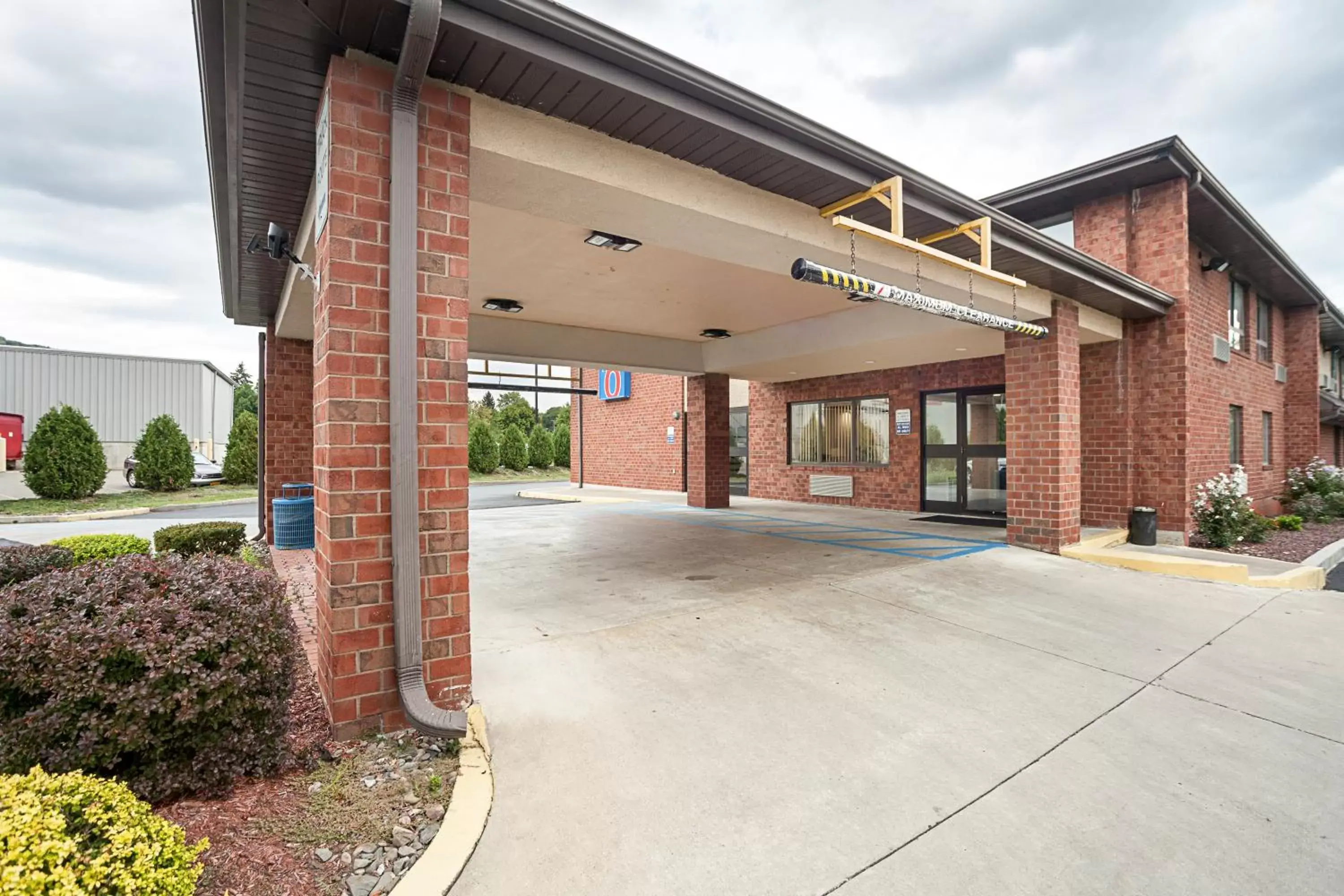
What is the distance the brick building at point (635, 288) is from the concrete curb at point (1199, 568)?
43cm

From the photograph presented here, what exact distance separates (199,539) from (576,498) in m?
10.2

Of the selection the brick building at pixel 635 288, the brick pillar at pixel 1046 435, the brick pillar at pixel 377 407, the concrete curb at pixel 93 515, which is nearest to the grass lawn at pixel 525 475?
the concrete curb at pixel 93 515

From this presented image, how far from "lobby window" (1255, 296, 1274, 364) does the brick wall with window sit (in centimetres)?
635

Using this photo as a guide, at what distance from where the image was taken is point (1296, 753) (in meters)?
2.79

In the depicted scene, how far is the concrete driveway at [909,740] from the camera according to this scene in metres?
1.98

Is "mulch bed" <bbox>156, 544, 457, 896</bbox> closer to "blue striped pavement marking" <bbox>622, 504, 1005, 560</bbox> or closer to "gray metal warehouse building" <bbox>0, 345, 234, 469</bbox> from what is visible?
"blue striped pavement marking" <bbox>622, 504, 1005, 560</bbox>

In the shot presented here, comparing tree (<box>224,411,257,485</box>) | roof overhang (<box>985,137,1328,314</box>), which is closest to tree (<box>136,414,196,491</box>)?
tree (<box>224,411,257,485</box>)

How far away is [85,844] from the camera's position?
1407mm

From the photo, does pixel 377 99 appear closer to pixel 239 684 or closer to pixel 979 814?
pixel 239 684

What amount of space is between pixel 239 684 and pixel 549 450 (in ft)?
108

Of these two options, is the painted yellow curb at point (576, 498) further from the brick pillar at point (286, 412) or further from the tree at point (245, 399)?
the tree at point (245, 399)

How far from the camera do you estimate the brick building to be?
2826 mm

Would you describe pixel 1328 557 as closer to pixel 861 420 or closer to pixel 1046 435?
pixel 1046 435

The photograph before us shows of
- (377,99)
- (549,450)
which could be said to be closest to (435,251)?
(377,99)
